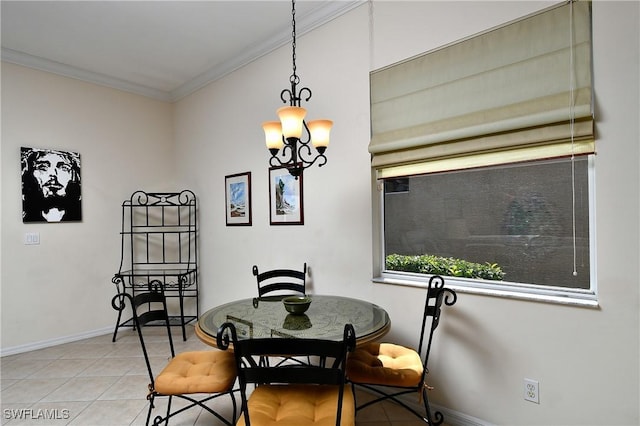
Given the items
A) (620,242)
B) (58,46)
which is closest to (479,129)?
(620,242)

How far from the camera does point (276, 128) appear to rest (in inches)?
80.6

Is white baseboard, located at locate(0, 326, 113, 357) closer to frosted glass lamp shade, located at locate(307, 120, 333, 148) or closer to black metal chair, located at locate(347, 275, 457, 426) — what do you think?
black metal chair, located at locate(347, 275, 457, 426)

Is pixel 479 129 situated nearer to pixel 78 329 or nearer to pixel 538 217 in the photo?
pixel 538 217

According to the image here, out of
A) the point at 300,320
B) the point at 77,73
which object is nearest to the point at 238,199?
the point at 300,320

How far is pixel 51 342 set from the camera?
11.9 ft

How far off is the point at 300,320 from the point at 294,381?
595mm

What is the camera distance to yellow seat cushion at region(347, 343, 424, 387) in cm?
183

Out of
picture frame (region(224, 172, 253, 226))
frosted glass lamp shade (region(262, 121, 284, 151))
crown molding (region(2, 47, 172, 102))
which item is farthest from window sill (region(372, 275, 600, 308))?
crown molding (region(2, 47, 172, 102))

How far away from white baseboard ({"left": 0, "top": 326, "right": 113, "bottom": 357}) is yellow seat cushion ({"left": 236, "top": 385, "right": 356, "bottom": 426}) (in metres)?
3.23

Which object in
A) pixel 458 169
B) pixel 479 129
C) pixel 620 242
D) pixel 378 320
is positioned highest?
pixel 479 129

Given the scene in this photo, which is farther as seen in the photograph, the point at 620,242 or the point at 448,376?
the point at 448,376

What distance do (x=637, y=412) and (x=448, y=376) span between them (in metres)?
0.89

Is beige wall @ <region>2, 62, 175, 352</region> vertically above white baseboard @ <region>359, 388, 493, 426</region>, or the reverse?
beige wall @ <region>2, 62, 175, 352</region>

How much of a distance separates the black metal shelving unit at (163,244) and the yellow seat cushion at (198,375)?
7.11 feet
